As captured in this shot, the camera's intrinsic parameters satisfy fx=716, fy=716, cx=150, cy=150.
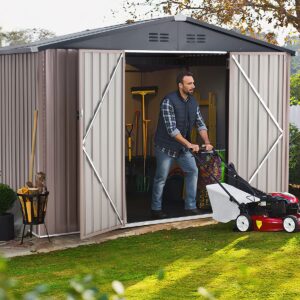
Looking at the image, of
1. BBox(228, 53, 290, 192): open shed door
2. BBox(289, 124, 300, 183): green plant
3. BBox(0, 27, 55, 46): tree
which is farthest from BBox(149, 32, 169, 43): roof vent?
BBox(0, 27, 55, 46): tree

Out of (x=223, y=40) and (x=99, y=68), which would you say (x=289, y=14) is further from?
(x=99, y=68)

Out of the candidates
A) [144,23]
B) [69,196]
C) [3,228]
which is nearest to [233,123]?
[144,23]

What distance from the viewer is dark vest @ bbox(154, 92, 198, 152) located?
8.19m

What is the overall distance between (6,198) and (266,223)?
2.79m

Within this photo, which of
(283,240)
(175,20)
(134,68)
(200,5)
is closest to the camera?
(283,240)

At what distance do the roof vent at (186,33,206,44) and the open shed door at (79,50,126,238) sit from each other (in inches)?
40.8

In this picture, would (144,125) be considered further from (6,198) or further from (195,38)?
(6,198)

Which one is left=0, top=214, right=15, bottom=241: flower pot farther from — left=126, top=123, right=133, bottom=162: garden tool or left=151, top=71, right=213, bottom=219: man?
left=126, top=123, right=133, bottom=162: garden tool

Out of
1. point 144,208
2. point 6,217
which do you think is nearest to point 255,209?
point 144,208

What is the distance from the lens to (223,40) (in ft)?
28.5

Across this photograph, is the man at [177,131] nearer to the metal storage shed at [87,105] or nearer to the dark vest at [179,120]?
the dark vest at [179,120]

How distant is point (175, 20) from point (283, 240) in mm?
2839

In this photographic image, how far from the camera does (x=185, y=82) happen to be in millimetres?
8086

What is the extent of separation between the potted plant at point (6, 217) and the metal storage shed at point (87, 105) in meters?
0.43
